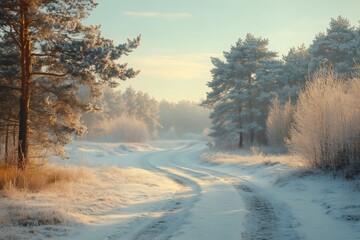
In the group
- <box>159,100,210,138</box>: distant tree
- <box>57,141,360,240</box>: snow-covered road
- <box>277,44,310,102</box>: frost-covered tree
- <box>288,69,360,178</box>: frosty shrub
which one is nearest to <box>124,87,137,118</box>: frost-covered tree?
<box>159,100,210,138</box>: distant tree

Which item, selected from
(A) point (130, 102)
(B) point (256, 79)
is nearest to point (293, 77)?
(B) point (256, 79)

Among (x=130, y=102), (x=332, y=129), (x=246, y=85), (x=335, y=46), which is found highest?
(x=335, y=46)

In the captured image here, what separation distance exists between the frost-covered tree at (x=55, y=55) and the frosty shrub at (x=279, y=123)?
1061 inches

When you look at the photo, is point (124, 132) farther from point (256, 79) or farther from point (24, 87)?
point (24, 87)

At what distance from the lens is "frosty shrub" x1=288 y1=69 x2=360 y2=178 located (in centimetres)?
1409

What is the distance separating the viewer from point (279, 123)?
38594mm

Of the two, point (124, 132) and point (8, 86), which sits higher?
point (8, 86)

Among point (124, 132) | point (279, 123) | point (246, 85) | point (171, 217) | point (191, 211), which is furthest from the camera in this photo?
point (124, 132)

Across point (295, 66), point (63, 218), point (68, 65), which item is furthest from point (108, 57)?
point (295, 66)

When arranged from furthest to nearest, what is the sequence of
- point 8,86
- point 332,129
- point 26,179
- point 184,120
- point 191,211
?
point 184,120, point 332,129, point 8,86, point 26,179, point 191,211

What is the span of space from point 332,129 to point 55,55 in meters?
12.0

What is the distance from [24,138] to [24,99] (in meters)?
1.56

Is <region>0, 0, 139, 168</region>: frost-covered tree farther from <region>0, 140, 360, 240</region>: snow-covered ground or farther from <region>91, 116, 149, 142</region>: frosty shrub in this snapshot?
<region>91, 116, 149, 142</region>: frosty shrub

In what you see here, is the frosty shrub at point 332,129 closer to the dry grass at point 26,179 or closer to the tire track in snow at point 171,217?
the tire track in snow at point 171,217
